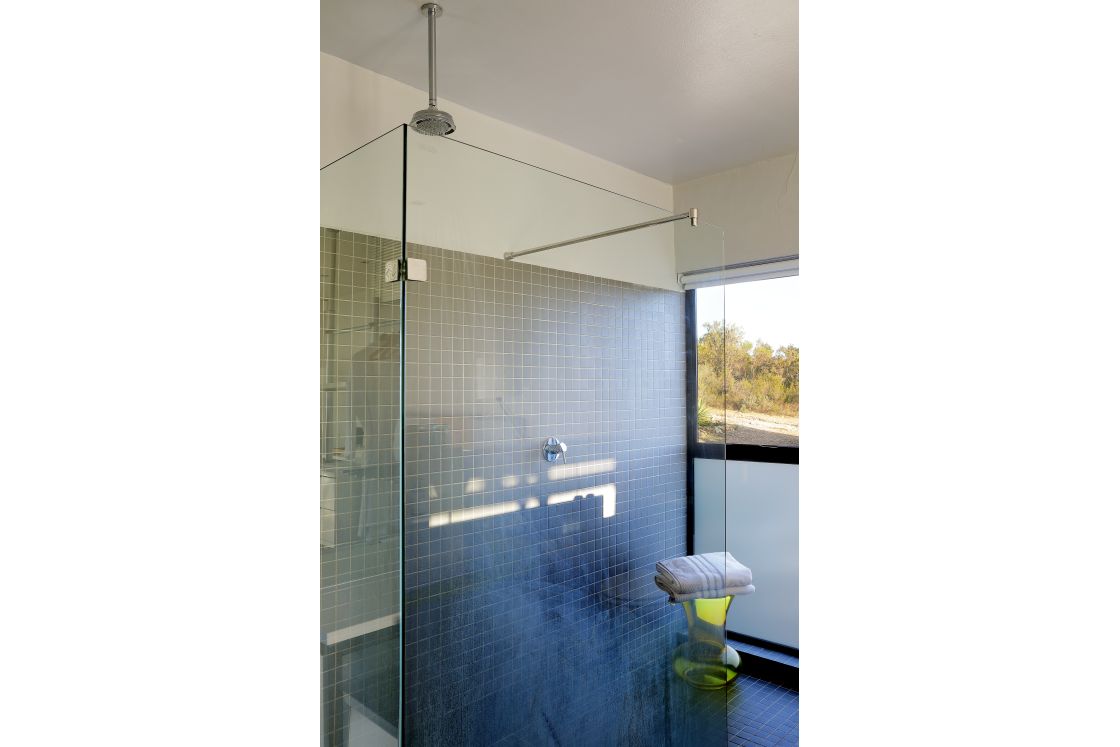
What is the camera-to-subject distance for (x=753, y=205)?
8.49 feet

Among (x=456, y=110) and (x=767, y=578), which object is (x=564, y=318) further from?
(x=767, y=578)

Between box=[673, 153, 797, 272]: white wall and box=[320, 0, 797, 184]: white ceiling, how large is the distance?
0.22 metres

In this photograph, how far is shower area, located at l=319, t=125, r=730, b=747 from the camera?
123cm

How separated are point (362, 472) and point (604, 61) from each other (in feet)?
4.25

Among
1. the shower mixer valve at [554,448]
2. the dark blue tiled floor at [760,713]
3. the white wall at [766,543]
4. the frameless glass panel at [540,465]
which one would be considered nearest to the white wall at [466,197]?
the frameless glass panel at [540,465]

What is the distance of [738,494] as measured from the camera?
108 inches

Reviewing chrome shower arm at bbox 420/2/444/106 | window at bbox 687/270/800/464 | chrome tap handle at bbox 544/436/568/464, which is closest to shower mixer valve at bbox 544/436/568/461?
chrome tap handle at bbox 544/436/568/464

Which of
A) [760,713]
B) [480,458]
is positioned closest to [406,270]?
[480,458]

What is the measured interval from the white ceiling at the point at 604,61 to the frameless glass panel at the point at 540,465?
414 mm

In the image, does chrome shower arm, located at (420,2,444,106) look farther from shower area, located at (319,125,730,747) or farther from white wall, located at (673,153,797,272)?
white wall, located at (673,153,797,272)

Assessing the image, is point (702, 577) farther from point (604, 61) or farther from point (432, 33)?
point (432, 33)

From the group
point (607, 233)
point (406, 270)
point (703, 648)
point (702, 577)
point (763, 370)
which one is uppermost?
point (607, 233)
